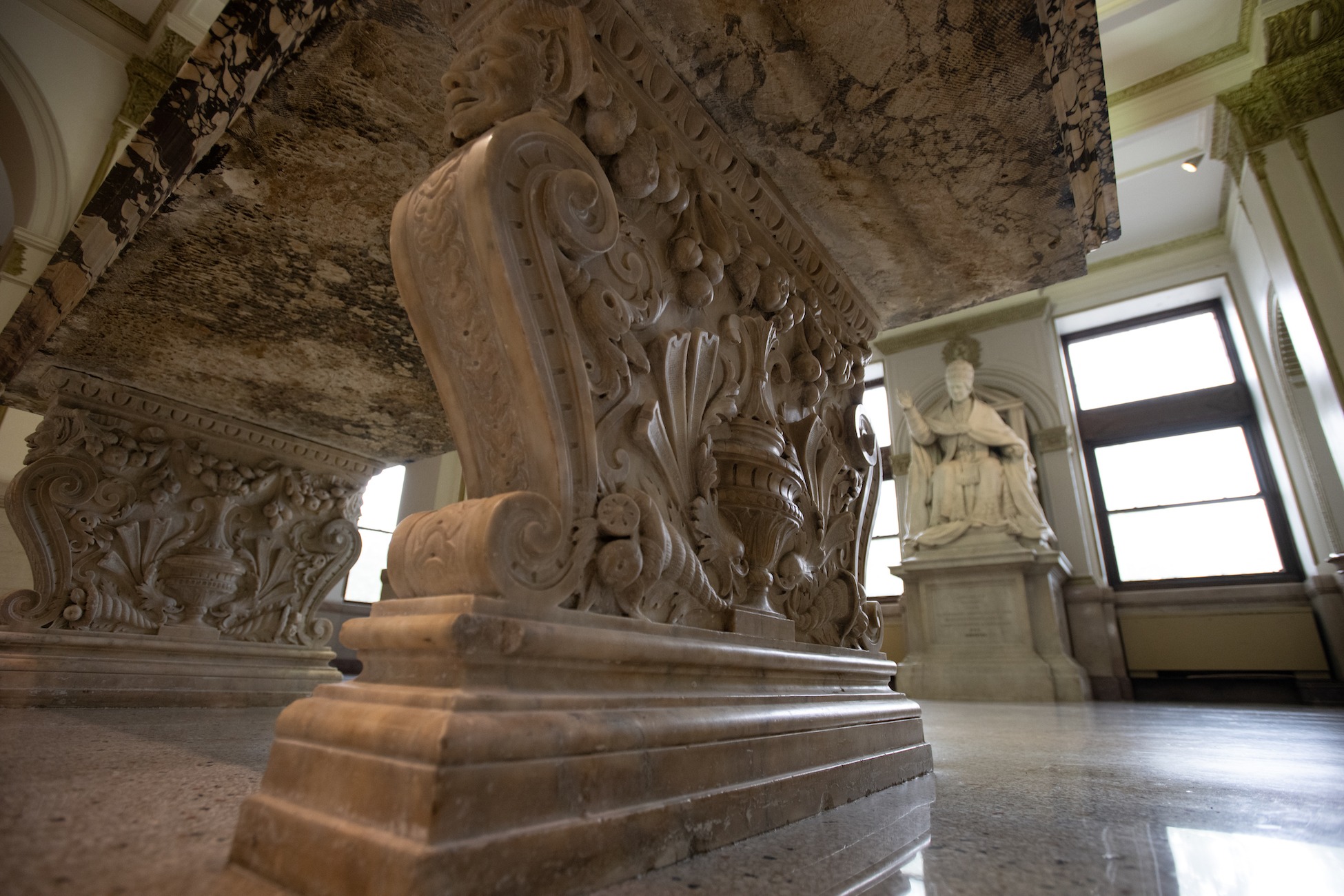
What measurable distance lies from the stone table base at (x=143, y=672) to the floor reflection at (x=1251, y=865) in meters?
2.64

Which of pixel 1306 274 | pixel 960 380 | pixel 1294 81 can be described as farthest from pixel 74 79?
pixel 1294 81

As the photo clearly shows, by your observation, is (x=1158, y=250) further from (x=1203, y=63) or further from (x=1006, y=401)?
(x=1006, y=401)

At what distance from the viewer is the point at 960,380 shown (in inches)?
259

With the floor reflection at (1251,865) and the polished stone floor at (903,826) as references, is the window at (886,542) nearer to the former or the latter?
the polished stone floor at (903,826)

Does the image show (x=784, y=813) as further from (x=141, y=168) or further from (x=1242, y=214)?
(x=1242, y=214)

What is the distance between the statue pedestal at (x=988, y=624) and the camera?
209 inches

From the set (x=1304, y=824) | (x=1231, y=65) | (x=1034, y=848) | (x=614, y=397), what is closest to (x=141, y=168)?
(x=614, y=397)

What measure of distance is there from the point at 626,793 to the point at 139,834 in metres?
0.54

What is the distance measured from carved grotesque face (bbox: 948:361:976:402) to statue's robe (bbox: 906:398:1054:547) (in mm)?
145

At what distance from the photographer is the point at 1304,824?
1.01 meters

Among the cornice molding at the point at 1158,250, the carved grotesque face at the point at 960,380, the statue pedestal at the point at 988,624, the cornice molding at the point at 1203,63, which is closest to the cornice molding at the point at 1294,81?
the cornice molding at the point at 1203,63

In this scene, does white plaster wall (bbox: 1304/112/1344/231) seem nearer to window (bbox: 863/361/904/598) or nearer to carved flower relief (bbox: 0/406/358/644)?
window (bbox: 863/361/904/598)

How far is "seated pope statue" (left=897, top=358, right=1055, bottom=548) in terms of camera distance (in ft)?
19.6

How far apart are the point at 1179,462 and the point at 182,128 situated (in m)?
8.70
